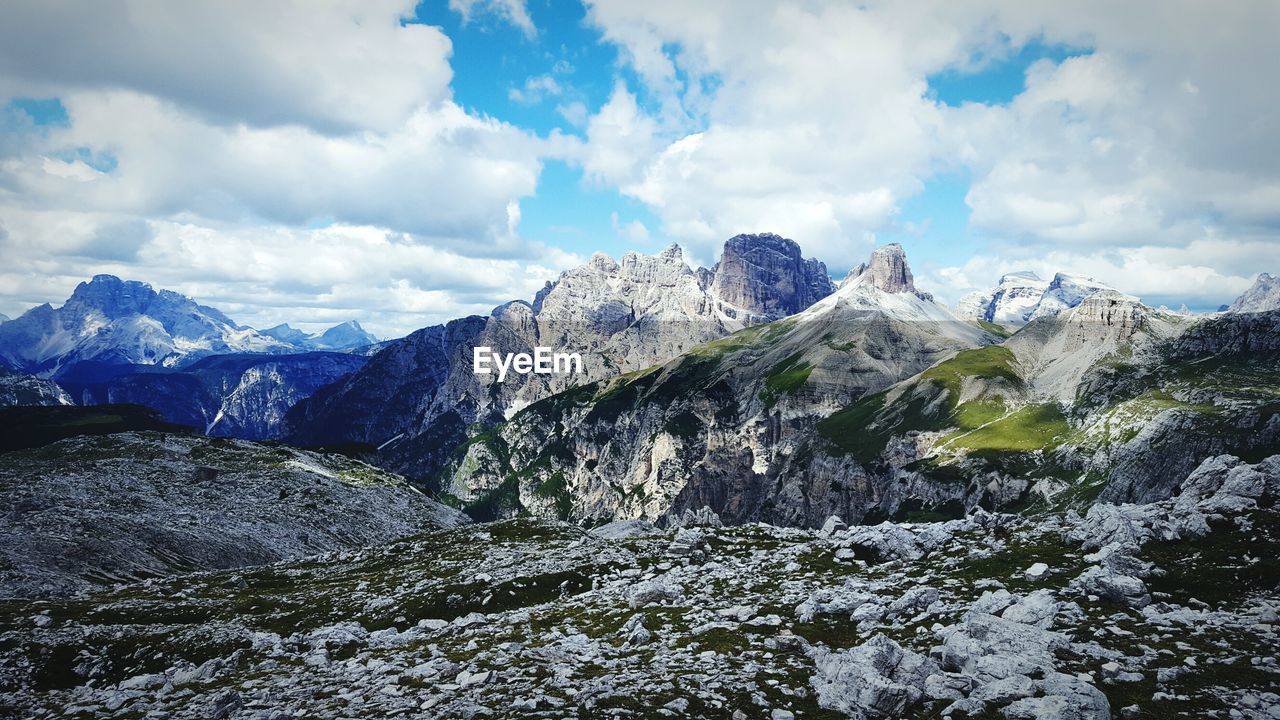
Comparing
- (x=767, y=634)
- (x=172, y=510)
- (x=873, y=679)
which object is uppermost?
(x=873, y=679)

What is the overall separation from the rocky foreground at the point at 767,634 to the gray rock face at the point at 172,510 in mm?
26126

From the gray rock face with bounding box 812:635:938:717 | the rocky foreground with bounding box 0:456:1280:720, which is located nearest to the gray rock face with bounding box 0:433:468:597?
the rocky foreground with bounding box 0:456:1280:720

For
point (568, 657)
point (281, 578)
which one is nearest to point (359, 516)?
point (281, 578)

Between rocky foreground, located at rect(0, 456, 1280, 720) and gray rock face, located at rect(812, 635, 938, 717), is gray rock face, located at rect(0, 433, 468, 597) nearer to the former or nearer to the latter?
rocky foreground, located at rect(0, 456, 1280, 720)

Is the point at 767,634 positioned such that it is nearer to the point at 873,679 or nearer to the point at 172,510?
the point at 873,679

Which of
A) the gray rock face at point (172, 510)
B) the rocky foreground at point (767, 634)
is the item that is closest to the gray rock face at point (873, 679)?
the rocky foreground at point (767, 634)

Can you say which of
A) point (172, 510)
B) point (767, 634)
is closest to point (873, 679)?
point (767, 634)

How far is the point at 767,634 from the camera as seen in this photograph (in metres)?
30.7

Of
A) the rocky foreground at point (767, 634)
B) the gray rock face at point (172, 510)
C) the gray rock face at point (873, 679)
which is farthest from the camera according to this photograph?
the gray rock face at point (172, 510)

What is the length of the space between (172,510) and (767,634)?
101007 millimetres

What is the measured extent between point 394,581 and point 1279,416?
238075mm

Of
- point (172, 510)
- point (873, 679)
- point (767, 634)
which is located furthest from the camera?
point (172, 510)

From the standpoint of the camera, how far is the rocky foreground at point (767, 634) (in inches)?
855

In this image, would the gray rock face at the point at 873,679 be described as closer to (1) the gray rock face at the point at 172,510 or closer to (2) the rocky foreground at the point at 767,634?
(2) the rocky foreground at the point at 767,634
